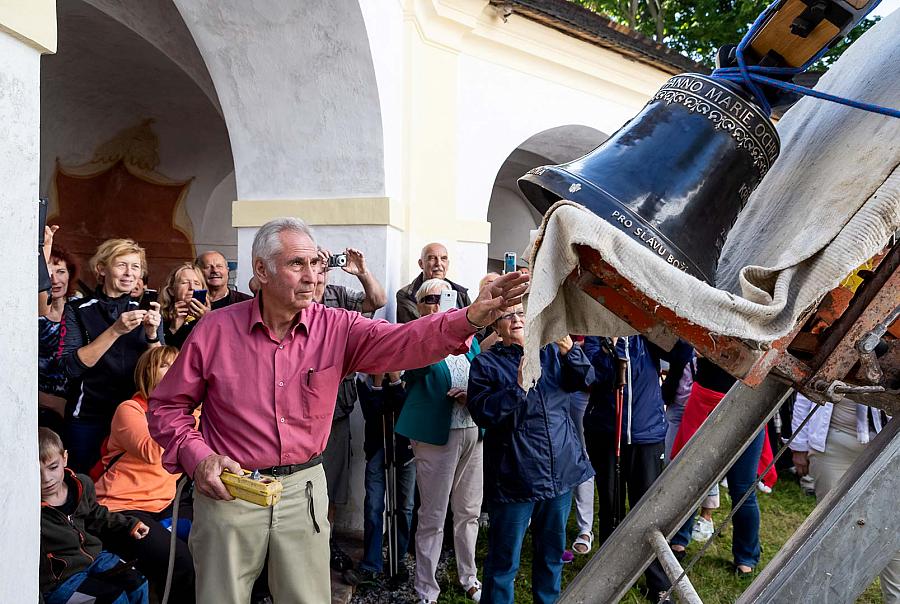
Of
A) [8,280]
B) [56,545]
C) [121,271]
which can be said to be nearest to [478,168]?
[121,271]

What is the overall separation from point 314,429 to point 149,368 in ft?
4.48

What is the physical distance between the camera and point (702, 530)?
509 centimetres

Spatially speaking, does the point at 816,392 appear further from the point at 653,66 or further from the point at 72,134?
the point at 72,134

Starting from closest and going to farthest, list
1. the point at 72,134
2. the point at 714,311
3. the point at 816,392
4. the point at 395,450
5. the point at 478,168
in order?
the point at 714,311
the point at 816,392
the point at 395,450
the point at 478,168
the point at 72,134

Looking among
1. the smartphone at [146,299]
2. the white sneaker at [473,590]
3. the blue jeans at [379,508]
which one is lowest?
the white sneaker at [473,590]

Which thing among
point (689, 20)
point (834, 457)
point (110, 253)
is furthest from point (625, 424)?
point (689, 20)

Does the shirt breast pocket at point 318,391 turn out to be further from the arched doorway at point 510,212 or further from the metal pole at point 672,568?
the arched doorway at point 510,212

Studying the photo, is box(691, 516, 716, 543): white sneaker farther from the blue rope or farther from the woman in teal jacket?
the blue rope

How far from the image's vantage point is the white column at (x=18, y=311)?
1779 millimetres

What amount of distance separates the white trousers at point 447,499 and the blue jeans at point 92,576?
1.51 meters

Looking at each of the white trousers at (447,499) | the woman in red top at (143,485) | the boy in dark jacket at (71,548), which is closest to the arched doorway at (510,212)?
the white trousers at (447,499)

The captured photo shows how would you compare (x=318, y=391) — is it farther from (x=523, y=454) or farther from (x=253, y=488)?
(x=523, y=454)

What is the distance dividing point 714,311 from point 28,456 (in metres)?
1.81

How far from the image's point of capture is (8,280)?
180cm
